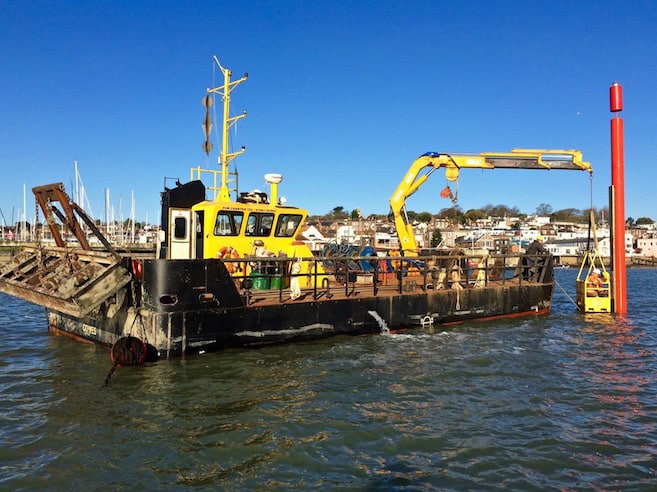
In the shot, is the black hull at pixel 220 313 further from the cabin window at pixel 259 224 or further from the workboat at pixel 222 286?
the cabin window at pixel 259 224

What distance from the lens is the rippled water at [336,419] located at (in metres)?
5.10

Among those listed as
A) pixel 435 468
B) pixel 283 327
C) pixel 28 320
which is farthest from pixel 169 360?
pixel 28 320

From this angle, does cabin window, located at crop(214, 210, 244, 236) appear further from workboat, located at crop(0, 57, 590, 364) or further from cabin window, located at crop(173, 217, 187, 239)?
cabin window, located at crop(173, 217, 187, 239)

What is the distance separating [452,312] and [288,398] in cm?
753

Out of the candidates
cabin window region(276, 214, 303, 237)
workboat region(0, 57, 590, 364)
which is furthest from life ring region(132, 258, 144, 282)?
cabin window region(276, 214, 303, 237)

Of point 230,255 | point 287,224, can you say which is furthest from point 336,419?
point 287,224

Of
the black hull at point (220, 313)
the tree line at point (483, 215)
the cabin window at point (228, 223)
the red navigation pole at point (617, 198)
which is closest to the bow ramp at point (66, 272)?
the black hull at point (220, 313)

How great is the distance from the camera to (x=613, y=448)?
19.1 feet

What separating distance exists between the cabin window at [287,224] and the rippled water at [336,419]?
3.34 meters

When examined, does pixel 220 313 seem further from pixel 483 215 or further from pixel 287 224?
pixel 483 215

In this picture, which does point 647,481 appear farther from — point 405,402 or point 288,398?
point 288,398

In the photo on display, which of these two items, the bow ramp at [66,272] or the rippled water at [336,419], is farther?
the bow ramp at [66,272]

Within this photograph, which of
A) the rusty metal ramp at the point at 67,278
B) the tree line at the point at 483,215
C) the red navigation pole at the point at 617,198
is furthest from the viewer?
the tree line at the point at 483,215

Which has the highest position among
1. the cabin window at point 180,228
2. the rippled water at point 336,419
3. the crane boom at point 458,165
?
the crane boom at point 458,165
